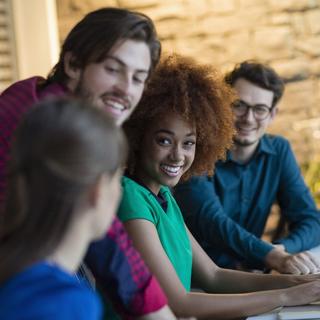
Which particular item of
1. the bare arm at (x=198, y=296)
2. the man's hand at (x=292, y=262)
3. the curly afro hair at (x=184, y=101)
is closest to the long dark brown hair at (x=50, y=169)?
the bare arm at (x=198, y=296)

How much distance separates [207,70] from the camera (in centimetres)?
206

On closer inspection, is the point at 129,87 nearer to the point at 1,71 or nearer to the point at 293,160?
the point at 293,160

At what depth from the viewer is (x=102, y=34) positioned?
4.82ft

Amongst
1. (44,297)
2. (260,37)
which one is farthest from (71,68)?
(260,37)

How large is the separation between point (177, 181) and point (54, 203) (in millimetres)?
1047

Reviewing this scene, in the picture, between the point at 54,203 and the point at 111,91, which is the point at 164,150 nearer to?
the point at 111,91

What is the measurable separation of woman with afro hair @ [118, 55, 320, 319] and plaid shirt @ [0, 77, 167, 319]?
11.2 inches

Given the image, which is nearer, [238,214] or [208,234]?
[208,234]

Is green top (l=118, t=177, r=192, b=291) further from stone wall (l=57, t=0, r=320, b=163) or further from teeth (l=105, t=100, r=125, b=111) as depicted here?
stone wall (l=57, t=0, r=320, b=163)

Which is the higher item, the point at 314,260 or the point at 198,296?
the point at 198,296

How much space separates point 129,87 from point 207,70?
634mm

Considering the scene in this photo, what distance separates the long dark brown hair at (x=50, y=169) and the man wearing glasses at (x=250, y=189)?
5.06 ft

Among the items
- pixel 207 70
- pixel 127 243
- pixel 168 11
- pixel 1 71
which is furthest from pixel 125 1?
pixel 127 243

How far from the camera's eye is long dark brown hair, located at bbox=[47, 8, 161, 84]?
146 cm
